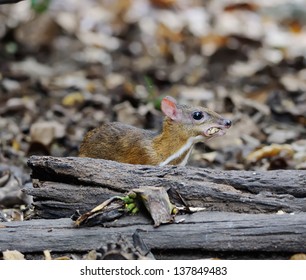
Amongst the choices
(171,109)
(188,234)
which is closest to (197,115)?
(171,109)

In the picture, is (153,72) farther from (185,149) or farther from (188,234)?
(188,234)

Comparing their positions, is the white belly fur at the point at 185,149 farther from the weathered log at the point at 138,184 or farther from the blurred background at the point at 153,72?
the weathered log at the point at 138,184

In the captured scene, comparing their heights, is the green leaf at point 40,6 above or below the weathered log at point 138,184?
below

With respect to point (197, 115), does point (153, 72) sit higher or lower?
lower

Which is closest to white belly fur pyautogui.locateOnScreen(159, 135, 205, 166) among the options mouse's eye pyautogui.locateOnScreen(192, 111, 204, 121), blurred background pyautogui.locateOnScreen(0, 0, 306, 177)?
mouse's eye pyautogui.locateOnScreen(192, 111, 204, 121)

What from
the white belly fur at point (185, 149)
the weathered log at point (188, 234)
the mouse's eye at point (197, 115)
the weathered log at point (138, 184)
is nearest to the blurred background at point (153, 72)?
the white belly fur at point (185, 149)
